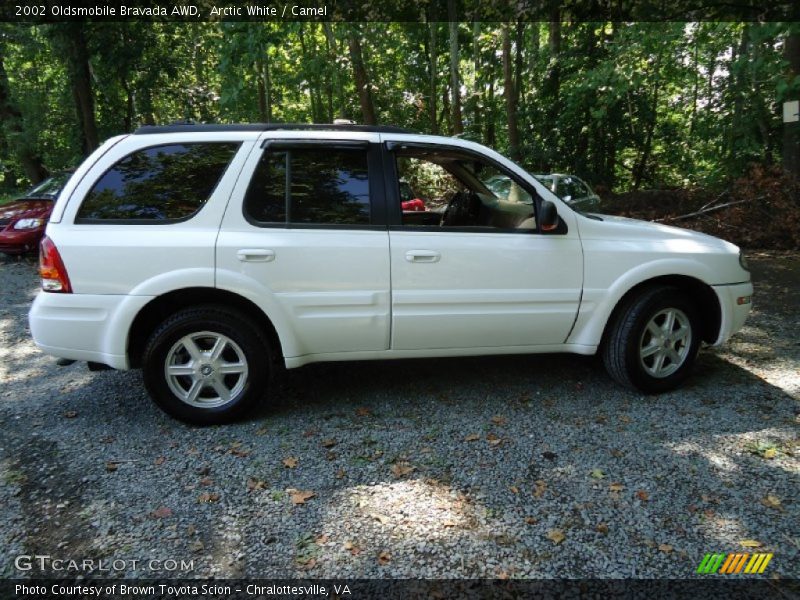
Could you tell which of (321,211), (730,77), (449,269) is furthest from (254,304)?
(730,77)

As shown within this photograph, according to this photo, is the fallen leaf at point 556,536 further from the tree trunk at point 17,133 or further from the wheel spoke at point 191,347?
the tree trunk at point 17,133

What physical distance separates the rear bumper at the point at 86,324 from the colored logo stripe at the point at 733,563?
3286mm

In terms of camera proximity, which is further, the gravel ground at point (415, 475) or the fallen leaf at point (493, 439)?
the fallen leaf at point (493, 439)

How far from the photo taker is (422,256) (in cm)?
370

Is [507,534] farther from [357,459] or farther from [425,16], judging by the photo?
[425,16]

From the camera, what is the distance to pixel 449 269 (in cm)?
375

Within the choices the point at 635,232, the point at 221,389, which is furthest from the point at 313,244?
the point at 635,232

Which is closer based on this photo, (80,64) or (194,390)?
(194,390)

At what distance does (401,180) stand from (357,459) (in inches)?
76.2

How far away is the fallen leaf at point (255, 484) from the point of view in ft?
9.87

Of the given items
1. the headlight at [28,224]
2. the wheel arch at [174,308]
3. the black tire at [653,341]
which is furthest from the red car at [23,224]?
the black tire at [653,341]

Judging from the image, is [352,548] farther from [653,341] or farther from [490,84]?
[490,84]

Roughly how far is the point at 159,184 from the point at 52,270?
2.71ft

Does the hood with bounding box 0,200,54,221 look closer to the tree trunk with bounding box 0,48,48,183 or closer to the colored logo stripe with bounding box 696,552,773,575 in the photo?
the tree trunk with bounding box 0,48,48,183
